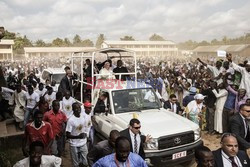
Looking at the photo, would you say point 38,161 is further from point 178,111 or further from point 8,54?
point 8,54

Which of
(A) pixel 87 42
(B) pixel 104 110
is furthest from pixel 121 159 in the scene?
(A) pixel 87 42

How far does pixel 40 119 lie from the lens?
4.25m

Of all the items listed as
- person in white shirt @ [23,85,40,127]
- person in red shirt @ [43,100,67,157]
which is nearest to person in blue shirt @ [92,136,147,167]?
person in red shirt @ [43,100,67,157]

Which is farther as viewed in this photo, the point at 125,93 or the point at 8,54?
the point at 8,54

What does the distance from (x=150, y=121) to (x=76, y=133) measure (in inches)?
59.4

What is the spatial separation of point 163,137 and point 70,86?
4.08 metres

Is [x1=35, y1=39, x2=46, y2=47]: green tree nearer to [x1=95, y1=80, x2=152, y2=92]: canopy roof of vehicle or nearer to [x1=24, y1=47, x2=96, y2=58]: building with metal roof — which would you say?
[x1=24, y1=47, x2=96, y2=58]: building with metal roof

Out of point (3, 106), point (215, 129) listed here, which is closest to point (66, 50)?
point (3, 106)

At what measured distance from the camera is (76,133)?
4.73 meters

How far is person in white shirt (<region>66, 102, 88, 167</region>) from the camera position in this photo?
4711mm

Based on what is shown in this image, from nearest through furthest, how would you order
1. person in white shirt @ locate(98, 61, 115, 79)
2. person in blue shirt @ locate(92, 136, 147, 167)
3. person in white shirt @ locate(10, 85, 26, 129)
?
person in blue shirt @ locate(92, 136, 147, 167), person in white shirt @ locate(98, 61, 115, 79), person in white shirt @ locate(10, 85, 26, 129)

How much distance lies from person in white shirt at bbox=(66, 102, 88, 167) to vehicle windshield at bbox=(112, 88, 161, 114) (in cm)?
115

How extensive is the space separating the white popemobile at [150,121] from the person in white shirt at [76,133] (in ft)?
2.79

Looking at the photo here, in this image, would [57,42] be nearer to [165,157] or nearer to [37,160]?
[165,157]
